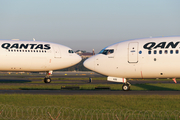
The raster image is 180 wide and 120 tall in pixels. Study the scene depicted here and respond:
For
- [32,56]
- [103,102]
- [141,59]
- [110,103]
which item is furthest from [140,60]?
[32,56]

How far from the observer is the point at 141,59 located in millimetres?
28625

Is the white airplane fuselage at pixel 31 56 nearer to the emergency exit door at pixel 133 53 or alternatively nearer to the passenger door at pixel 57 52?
the passenger door at pixel 57 52

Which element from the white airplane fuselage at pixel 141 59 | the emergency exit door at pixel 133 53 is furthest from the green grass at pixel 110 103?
the emergency exit door at pixel 133 53

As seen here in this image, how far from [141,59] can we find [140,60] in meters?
0.16

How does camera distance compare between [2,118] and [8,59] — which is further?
[8,59]

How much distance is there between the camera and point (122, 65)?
29.4 m

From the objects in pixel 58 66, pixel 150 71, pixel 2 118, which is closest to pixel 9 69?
pixel 58 66

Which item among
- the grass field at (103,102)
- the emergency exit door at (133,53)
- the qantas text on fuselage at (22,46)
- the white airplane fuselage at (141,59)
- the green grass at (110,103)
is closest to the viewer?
the green grass at (110,103)

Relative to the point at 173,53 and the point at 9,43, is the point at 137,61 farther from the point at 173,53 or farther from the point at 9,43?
the point at 9,43

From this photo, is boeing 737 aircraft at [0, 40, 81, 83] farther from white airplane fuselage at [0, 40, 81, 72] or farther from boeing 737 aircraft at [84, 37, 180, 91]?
boeing 737 aircraft at [84, 37, 180, 91]

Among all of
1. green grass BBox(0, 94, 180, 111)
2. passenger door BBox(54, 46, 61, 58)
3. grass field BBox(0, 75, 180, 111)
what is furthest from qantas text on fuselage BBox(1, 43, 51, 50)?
green grass BBox(0, 94, 180, 111)

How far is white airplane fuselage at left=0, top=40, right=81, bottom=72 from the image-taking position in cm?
4434

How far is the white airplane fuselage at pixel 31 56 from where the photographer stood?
44344 millimetres

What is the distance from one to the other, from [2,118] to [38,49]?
32.0 m
